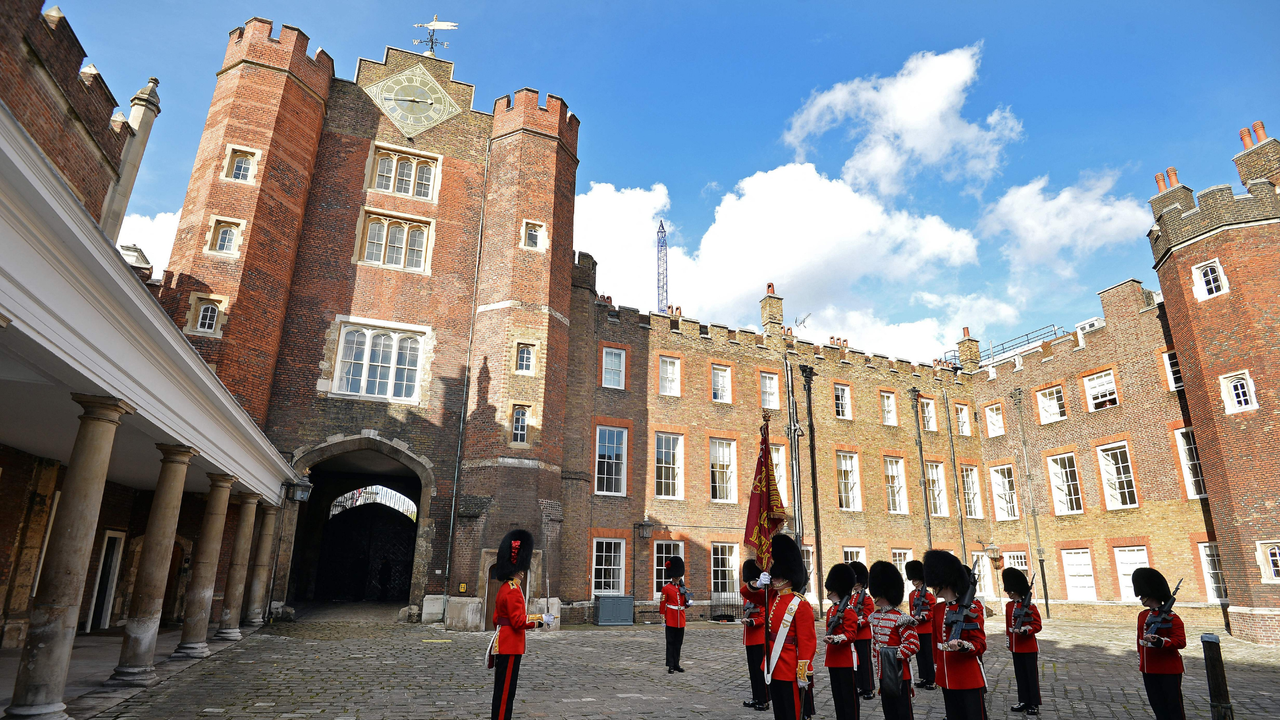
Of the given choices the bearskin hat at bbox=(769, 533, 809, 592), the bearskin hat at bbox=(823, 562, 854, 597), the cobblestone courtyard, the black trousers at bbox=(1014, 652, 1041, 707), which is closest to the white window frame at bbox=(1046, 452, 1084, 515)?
the cobblestone courtyard

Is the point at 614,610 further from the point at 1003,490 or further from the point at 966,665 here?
the point at 1003,490

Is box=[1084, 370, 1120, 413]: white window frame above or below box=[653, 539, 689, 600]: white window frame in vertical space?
above

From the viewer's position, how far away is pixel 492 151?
2378cm

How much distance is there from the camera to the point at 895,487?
2850cm

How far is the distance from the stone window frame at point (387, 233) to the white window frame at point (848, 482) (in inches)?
712

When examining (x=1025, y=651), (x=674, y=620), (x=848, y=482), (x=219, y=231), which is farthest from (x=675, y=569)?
(x=848, y=482)

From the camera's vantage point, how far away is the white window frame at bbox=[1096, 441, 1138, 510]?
2405cm

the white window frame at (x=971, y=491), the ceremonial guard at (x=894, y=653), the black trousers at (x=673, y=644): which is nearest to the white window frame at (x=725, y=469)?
the white window frame at (x=971, y=491)

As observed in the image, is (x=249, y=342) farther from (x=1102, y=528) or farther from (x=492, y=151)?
(x=1102, y=528)

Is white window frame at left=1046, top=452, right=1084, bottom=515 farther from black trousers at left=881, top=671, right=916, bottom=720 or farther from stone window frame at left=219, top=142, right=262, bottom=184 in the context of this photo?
stone window frame at left=219, top=142, right=262, bottom=184

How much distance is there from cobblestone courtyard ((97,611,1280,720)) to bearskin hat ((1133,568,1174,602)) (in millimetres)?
2001

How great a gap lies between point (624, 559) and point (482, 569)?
230 inches

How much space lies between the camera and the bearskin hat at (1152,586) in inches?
314

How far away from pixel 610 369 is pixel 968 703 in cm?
1839
